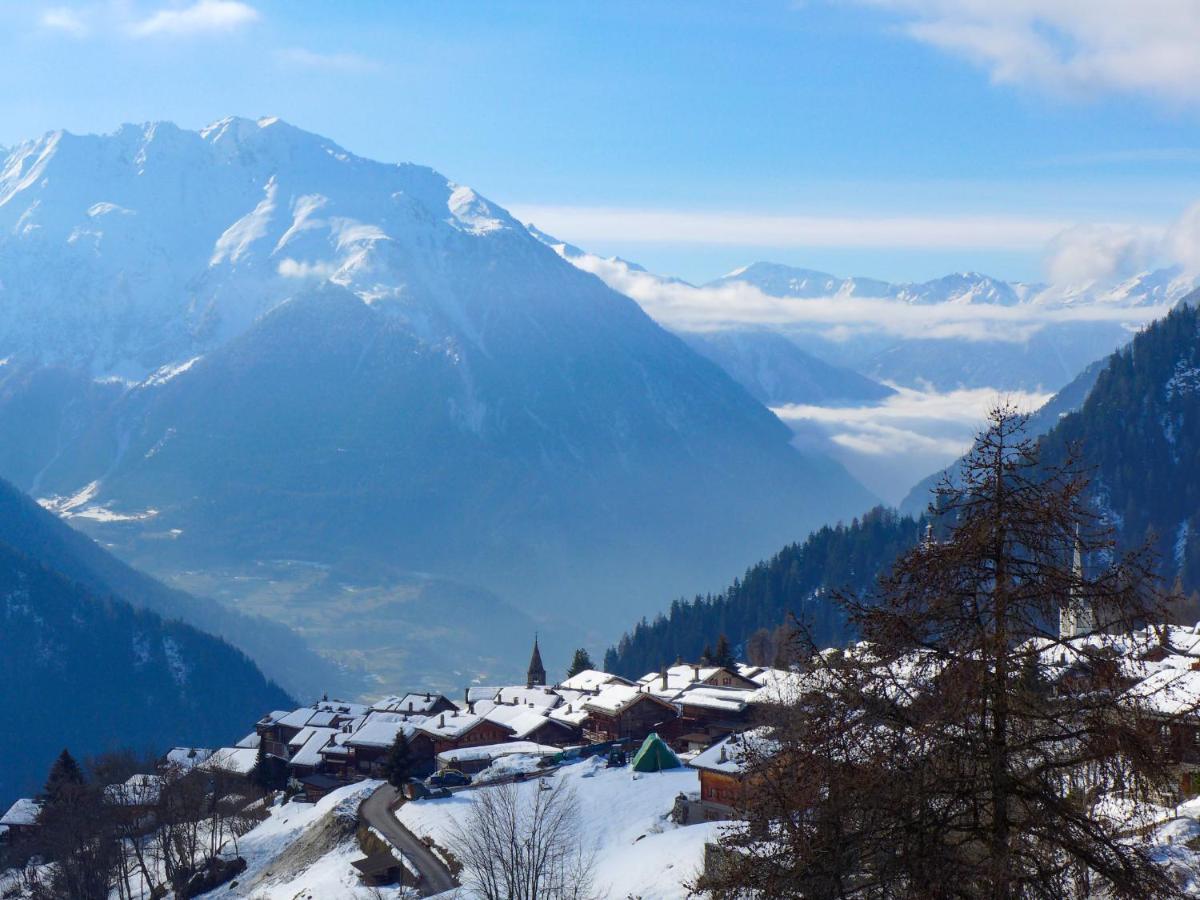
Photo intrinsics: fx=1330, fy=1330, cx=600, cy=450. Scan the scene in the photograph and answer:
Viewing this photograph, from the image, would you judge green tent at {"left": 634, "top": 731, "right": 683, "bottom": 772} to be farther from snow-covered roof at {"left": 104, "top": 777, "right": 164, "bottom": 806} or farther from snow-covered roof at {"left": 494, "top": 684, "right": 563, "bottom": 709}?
snow-covered roof at {"left": 494, "top": 684, "right": 563, "bottom": 709}

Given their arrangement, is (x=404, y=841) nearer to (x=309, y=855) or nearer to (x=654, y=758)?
(x=309, y=855)

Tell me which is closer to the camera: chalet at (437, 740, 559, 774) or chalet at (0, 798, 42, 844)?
chalet at (437, 740, 559, 774)

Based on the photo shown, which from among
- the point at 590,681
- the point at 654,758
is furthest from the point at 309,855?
the point at 590,681

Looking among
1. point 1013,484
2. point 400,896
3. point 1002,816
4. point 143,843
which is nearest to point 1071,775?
point 1002,816

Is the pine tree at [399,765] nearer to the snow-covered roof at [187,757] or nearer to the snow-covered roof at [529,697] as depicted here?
the snow-covered roof at [529,697]

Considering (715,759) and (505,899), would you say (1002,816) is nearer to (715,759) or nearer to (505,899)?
(505,899)

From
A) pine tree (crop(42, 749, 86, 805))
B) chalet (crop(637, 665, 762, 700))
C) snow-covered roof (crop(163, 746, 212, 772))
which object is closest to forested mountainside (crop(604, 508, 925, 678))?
chalet (crop(637, 665, 762, 700))
